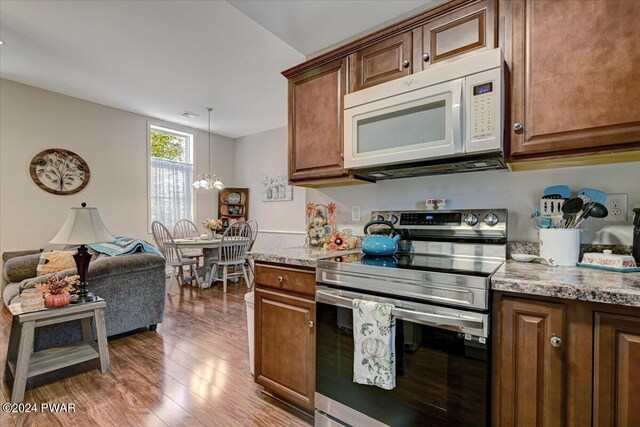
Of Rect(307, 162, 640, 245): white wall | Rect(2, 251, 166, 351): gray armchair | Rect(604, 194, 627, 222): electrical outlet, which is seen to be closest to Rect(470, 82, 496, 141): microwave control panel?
Rect(307, 162, 640, 245): white wall

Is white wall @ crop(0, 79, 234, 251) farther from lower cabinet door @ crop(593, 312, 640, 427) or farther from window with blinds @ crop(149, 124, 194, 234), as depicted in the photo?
lower cabinet door @ crop(593, 312, 640, 427)

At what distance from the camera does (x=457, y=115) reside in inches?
58.2

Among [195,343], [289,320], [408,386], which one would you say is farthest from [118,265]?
[408,386]

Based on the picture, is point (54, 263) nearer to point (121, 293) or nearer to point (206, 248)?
point (121, 293)

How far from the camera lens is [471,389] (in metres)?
1.15

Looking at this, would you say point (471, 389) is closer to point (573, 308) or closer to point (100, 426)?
point (573, 308)

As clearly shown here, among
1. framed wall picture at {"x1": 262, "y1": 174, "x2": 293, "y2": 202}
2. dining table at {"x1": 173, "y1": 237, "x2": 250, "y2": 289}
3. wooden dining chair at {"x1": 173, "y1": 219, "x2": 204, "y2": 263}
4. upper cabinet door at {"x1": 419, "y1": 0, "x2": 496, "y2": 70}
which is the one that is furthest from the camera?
framed wall picture at {"x1": 262, "y1": 174, "x2": 293, "y2": 202}

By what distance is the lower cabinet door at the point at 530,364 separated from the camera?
1041 mm

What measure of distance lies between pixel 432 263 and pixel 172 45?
322 centimetres

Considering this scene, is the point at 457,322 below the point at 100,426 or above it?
above

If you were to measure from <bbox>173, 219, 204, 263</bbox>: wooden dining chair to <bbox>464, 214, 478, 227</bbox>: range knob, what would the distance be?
16.1 feet

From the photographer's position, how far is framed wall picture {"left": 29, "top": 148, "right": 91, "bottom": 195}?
424 cm


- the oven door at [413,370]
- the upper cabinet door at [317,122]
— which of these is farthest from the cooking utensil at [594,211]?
the upper cabinet door at [317,122]

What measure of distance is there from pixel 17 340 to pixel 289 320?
1.94 meters
